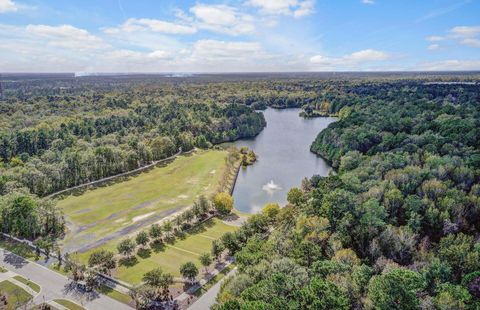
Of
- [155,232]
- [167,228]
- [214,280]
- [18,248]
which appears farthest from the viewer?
[167,228]

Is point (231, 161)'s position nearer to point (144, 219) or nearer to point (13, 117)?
point (144, 219)

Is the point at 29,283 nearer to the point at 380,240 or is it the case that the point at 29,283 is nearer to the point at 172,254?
the point at 172,254

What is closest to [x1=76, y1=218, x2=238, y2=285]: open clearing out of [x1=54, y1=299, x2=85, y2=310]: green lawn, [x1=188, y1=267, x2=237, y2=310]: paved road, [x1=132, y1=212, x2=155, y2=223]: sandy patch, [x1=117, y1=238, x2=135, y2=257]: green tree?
[x1=117, y1=238, x2=135, y2=257]: green tree

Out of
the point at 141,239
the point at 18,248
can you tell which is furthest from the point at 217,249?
the point at 18,248

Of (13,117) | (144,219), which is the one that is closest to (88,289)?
(144,219)

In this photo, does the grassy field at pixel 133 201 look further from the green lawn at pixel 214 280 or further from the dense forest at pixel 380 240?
the dense forest at pixel 380 240

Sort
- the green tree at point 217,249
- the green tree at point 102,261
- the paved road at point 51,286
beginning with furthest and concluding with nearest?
the green tree at point 217,249 < the green tree at point 102,261 < the paved road at point 51,286

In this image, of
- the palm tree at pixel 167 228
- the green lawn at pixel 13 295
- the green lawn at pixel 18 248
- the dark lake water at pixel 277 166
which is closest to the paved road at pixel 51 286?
the green lawn at pixel 18 248
